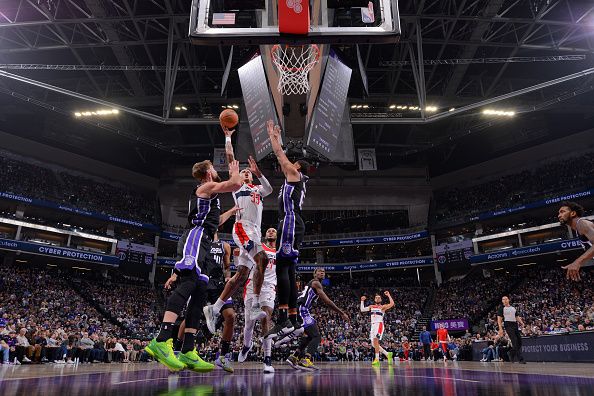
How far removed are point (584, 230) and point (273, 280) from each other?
15.5 feet

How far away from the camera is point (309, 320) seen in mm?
7324

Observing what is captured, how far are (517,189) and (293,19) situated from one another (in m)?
30.1

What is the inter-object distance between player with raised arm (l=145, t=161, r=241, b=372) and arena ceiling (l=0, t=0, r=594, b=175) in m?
12.2

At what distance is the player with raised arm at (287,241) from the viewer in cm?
509

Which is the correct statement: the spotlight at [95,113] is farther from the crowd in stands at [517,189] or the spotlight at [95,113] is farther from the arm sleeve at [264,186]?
the crowd in stands at [517,189]

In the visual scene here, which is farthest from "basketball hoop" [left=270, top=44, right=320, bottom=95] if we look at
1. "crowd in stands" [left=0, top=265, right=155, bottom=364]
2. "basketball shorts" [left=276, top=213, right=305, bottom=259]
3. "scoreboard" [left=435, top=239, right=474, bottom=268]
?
"scoreboard" [left=435, top=239, right=474, bottom=268]

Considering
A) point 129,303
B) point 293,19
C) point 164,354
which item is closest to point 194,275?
point 164,354

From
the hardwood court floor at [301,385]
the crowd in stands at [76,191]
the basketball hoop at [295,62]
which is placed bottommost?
the hardwood court floor at [301,385]

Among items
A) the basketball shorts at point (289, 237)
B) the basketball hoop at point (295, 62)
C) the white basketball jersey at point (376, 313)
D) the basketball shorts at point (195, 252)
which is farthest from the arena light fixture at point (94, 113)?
the basketball shorts at point (195, 252)

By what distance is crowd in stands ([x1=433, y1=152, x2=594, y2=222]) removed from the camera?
27.8 metres

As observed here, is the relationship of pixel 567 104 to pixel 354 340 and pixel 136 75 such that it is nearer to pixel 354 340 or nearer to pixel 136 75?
pixel 354 340

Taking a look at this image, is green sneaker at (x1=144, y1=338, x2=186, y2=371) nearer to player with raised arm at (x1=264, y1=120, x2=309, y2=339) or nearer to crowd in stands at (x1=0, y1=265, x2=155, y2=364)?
player with raised arm at (x1=264, y1=120, x2=309, y2=339)

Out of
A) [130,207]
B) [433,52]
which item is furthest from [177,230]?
[433,52]

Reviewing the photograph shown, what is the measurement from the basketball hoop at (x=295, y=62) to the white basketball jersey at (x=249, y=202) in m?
6.99
